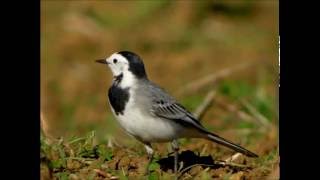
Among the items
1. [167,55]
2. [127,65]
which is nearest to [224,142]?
[127,65]

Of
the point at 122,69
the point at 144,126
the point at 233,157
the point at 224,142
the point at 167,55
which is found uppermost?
the point at 122,69

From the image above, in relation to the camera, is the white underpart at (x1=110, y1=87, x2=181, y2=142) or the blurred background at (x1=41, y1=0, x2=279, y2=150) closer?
the white underpart at (x1=110, y1=87, x2=181, y2=142)

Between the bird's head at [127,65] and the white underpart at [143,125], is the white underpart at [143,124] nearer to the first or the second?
the white underpart at [143,125]

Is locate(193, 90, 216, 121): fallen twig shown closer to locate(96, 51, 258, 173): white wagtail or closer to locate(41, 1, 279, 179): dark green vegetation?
locate(41, 1, 279, 179): dark green vegetation

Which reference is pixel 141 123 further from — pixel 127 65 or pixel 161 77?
pixel 161 77

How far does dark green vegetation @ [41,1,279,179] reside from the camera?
19.9ft

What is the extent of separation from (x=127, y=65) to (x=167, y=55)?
5.24 m

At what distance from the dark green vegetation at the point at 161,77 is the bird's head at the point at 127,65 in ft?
1.55

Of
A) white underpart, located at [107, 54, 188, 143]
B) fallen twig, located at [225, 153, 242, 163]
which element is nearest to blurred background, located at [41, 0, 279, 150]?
fallen twig, located at [225, 153, 242, 163]

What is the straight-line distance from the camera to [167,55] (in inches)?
446

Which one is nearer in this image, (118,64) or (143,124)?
(143,124)

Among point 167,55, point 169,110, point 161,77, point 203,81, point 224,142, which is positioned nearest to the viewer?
point 169,110

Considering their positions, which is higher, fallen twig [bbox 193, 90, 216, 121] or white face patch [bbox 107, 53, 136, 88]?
white face patch [bbox 107, 53, 136, 88]

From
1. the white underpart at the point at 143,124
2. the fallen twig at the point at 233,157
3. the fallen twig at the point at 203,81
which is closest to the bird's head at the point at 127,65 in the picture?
the white underpart at the point at 143,124
